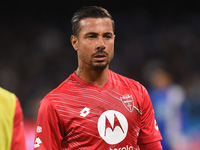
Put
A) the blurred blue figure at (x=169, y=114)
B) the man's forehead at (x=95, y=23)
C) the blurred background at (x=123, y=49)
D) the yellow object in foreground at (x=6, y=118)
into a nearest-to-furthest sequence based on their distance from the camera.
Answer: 1. the yellow object in foreground at (x=6, y=118)
2. the man's forehead at (x=95, y=23)
3. the blurred blue figure at (x=169, y=114)
4. the blurred background at (x=123, y=49)

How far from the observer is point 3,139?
1746 millimetres

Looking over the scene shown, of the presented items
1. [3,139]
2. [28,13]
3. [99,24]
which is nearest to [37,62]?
[28,13]

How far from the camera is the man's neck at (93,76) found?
291cm

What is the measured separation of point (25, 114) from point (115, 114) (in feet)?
14.4

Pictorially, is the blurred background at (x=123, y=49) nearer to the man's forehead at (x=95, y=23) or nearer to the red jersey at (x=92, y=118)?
the red jersey at (x=92, y=118)

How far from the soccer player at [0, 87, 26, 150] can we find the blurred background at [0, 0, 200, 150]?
186 inches

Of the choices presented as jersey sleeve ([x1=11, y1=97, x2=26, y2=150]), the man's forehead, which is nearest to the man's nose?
the man's forehead

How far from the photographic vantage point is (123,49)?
8633 millimetres

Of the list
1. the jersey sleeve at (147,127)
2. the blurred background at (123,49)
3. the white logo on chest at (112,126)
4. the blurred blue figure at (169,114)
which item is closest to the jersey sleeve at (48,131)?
the white logo on chest at (112,126)

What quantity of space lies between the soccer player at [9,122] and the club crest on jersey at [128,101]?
1.20 metres

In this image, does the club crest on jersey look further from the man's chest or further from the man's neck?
the man's neck

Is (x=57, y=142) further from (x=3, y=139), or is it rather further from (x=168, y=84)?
(x=168, y=84)

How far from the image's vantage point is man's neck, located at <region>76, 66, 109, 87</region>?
9.54 feet

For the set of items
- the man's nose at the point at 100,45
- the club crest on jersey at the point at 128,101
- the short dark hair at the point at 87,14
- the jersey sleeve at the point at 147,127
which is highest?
the short dark hair at the point at 87,14
